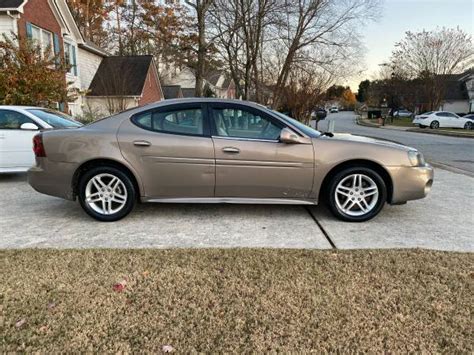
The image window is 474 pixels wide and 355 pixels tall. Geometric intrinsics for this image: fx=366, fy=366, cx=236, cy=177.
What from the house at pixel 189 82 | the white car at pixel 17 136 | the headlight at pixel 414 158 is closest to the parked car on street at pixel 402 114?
the house at pixel 189 82

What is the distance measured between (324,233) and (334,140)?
114 centimetres

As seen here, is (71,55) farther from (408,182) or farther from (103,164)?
(408,182)

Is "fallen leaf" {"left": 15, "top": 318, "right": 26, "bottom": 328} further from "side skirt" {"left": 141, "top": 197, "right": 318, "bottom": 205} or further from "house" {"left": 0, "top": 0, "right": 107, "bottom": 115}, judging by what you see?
"house" {"left": 0, "top": 0, "right": 107, "bottom": 115}

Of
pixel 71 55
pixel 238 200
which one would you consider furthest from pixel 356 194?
pixel 71 55

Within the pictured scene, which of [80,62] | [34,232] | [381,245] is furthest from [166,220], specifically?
[80,62]

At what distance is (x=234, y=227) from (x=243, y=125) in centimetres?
124

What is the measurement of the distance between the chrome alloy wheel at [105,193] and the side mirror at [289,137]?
2002mm

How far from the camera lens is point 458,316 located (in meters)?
2.51

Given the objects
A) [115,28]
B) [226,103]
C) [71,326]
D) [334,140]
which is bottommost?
[71,326]

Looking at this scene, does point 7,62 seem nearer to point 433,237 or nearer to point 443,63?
point 433,237

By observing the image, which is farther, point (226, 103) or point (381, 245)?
point (226, 103)

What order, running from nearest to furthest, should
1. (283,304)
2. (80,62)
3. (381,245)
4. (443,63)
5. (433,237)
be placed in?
(283,304) < (381,245) < (433,237) < (80,62) < (443,63)

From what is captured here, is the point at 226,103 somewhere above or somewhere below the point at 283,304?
above

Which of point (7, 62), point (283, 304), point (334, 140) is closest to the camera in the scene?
point (283, 304)
